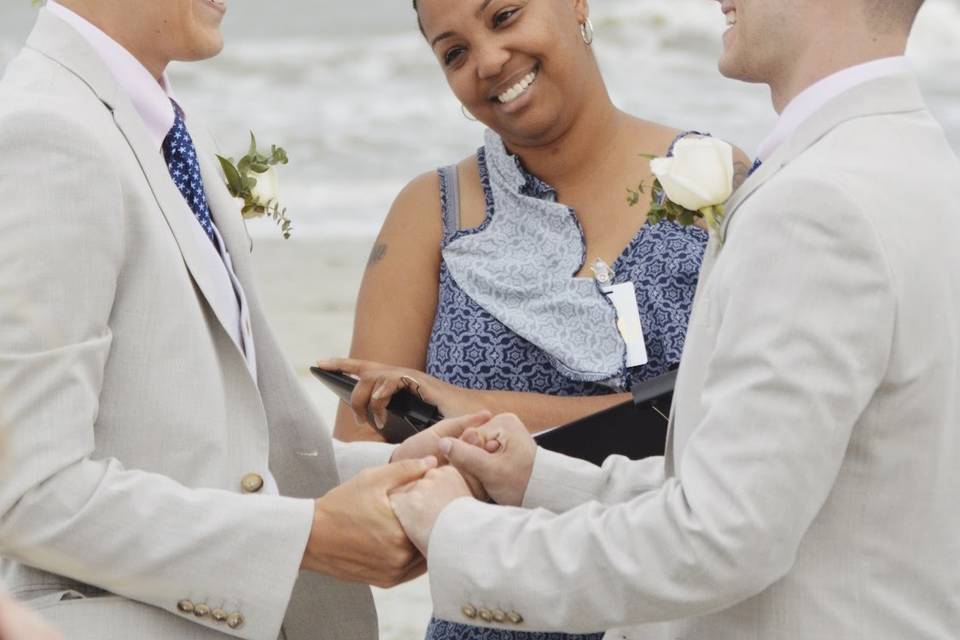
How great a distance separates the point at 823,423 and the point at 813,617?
372 millimetres

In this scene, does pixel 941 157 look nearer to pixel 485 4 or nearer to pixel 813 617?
pixel 813 617

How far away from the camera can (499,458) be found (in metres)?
3.38

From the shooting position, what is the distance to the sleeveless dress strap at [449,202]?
4223 mm

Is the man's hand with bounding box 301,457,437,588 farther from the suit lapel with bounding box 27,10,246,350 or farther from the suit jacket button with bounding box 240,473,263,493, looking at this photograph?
the suit lapel with bounding box 27,10,246,350

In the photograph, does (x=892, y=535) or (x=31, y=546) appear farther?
(x=31, y=546)

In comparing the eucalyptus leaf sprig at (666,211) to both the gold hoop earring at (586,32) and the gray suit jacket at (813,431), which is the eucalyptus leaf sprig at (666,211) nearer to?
the gray suit jacket at (813,431)

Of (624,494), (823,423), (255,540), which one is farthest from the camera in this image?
(624,494)

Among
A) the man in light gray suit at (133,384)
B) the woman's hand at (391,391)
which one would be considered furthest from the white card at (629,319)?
the man in light gray suit at (133,384)

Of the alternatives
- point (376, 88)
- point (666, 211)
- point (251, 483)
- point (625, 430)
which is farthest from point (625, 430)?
point (376, 88)

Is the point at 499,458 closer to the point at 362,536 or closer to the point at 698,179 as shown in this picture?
the point at 362,536

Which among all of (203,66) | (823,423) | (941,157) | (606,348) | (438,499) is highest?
(941,157)

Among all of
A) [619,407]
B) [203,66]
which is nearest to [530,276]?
[619,407]

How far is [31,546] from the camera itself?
2746 millimetres

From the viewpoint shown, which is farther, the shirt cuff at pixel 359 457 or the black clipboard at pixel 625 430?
the shirt cuff at pixel 359 457
